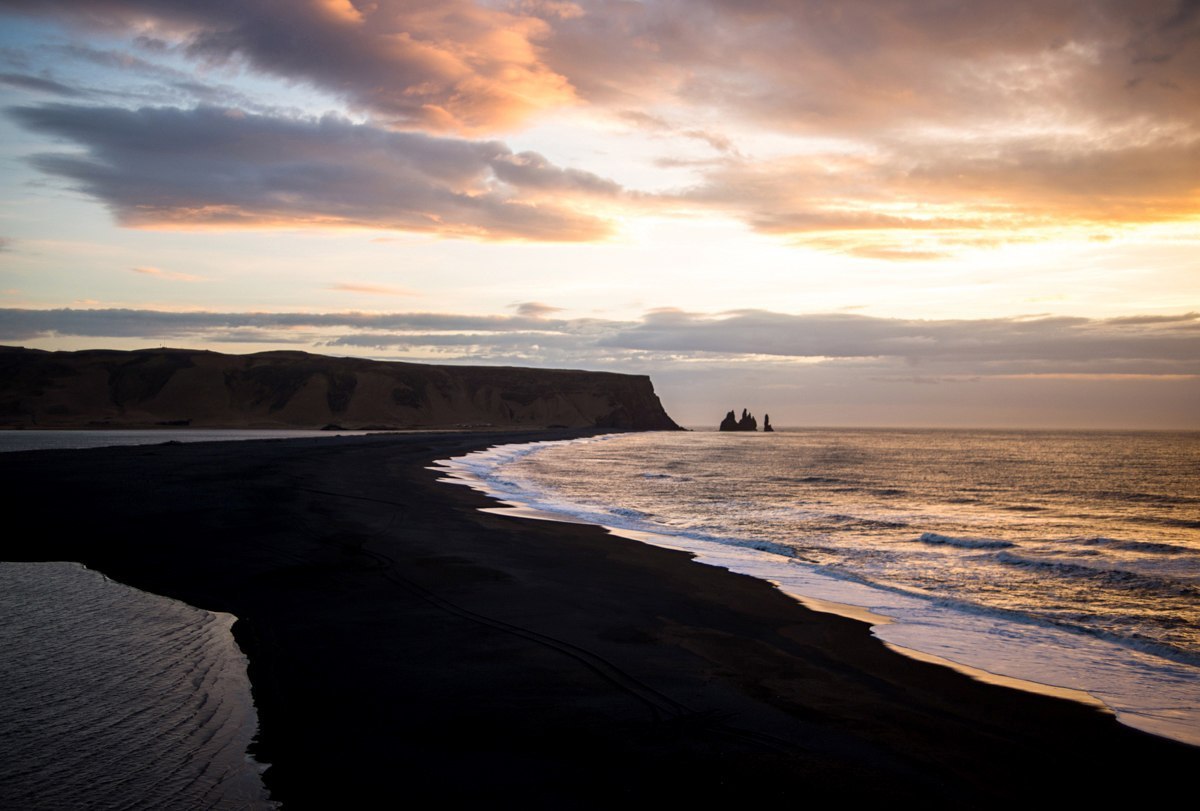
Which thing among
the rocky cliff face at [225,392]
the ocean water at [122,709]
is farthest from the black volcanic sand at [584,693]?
the rocky cliff face at [225,392]

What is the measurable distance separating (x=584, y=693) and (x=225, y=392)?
179851 millimetres

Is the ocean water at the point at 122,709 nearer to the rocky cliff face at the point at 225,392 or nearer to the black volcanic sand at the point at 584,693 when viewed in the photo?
the black volcanic sand at the point at 584,693

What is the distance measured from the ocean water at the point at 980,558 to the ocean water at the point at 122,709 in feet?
25.9

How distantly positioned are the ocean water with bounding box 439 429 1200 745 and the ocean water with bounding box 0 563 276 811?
7908 millimetres

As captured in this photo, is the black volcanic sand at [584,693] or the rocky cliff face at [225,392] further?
the rocky cliff face at [225,392]

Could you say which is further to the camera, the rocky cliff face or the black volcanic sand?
the rocky cliff face

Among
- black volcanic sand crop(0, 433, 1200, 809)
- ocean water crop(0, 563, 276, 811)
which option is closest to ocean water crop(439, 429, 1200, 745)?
black volcanic sand crop(0, 433, 1200, 809)

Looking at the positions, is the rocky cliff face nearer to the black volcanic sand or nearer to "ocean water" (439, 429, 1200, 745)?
"ocean water" (439, 429, 1200, 745)

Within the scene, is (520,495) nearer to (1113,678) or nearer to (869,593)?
(869,593)

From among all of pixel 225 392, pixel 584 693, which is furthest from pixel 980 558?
pixel 225 392

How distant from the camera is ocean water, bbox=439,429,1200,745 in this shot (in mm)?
9406

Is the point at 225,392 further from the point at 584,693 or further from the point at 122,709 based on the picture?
the point at 584,693

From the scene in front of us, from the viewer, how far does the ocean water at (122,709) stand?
4.90 m

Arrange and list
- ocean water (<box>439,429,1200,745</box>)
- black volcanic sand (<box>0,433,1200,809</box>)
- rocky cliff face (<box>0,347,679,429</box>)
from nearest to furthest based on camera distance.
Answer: black volcanic sand (<box>0,433,1200,809</box>) → ocean water (<box>439,429,1200,745</box>) → rocky cliff face (<box>0,347,679,429</box>)
